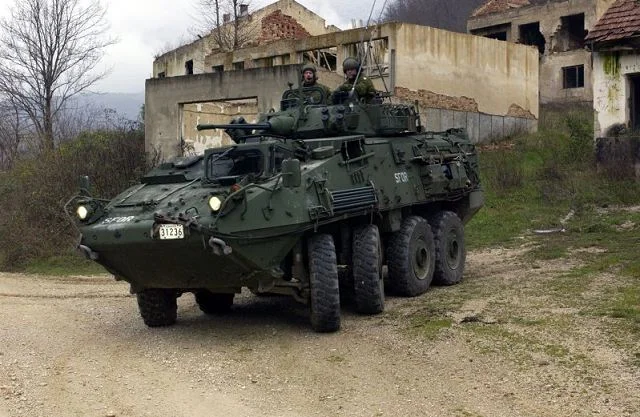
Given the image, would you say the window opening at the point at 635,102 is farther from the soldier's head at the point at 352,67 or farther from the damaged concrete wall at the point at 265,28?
the damaged concrete wall at the point at 265,28

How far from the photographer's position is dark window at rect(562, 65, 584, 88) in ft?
112

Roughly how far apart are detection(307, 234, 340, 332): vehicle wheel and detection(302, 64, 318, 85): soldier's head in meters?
3.07

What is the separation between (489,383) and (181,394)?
2.31m

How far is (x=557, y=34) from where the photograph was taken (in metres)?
35.0

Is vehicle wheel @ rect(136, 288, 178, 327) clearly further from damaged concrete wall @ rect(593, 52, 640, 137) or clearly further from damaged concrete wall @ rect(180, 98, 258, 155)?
damaged concrete wall @ rect(593, 52, 640, 137)

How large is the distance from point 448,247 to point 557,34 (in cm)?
2557

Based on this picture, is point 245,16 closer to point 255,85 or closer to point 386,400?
point 255,85

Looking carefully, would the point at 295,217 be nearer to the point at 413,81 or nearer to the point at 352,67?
the point at 352,67

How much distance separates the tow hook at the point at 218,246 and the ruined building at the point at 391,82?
949cm

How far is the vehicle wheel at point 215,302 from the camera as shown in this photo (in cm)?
1019

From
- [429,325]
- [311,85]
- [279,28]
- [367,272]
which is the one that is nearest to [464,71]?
[279,28]

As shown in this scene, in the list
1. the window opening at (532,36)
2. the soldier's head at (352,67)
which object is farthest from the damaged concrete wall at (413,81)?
the window opening at (532,36)

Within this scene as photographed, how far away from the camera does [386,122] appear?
11.0 metres

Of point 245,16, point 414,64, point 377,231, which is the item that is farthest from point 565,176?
point 245,16
